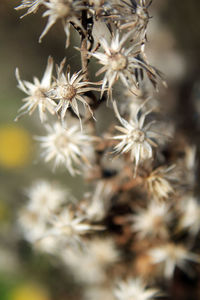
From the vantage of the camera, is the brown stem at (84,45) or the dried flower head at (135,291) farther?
the dried flower head at (135,291)

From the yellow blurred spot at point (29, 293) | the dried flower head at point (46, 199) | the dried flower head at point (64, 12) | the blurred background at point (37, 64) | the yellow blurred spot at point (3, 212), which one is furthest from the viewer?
the blurred background at point (37, 64)

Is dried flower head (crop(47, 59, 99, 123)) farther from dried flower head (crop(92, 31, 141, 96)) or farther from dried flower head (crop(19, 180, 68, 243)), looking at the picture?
dried flower head (crop(19, 180, 68, 243))

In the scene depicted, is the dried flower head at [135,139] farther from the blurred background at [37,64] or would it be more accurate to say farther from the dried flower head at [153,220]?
the blurred background at [37,64]

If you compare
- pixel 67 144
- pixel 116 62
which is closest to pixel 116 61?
pixel 116 62

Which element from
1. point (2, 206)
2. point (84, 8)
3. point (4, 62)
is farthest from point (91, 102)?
point (4, 62)

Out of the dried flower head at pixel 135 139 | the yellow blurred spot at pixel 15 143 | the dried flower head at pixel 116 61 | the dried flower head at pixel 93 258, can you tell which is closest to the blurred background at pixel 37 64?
the yellow blurred spot at pixel 15 143

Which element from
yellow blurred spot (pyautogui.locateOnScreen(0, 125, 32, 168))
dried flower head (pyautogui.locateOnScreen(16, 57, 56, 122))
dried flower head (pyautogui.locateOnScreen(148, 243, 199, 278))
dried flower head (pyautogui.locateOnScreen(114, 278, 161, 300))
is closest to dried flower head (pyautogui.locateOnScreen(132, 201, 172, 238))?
dried flower head (pyautogui.locateOnScreen(148, 243, 199, 278))

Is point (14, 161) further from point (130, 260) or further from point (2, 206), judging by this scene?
point (130, 260)

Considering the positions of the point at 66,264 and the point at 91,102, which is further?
the point at 66,264

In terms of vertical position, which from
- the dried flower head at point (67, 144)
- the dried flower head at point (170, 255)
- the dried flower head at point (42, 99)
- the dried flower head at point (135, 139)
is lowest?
the dried flower head at point (170, 255)
